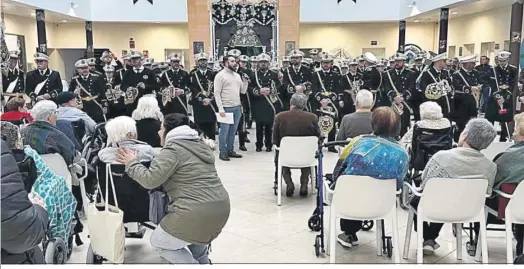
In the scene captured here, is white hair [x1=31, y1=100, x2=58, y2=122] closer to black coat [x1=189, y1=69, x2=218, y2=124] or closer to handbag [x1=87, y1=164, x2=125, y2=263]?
handbag [x1=87, y1=164, x2=125, y2=263]

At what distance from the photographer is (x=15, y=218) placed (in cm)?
230

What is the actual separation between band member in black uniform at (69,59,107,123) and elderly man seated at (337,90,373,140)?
4.33 m

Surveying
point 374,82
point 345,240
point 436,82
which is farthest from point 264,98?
point 345,240

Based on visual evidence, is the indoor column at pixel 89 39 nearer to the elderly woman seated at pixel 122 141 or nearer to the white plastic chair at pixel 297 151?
the white plastic chair at pixel 297 151

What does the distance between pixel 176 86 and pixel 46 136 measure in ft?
15.8

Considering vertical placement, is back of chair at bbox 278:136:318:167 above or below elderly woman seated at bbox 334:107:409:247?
below

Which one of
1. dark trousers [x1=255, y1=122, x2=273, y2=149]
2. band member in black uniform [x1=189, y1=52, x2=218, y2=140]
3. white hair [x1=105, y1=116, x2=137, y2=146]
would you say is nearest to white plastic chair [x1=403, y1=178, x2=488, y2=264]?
white hair [x1=105, y1=116, x2=137, y2=146]

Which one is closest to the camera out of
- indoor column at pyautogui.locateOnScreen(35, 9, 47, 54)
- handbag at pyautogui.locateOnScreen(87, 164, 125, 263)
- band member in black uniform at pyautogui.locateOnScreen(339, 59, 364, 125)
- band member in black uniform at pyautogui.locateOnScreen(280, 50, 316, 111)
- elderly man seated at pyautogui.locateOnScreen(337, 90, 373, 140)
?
handbag at pyautogui.locateOnScreen(87, 164, 125, 263)

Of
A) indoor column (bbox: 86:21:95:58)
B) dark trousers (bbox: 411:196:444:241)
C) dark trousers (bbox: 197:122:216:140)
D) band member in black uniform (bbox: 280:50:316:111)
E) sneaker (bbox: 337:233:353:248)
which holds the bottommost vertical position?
sneaker (bbox: 337:233:353:248)

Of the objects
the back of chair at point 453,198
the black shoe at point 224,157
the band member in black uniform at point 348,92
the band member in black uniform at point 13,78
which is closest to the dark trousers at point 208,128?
the black shoe at point 224,157

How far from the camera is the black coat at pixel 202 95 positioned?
8.64 meters

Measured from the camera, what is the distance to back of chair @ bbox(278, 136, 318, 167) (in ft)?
17.0

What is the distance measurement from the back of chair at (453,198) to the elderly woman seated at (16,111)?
3665 millimetres

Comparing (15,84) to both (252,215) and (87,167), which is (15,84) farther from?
(252,215)
